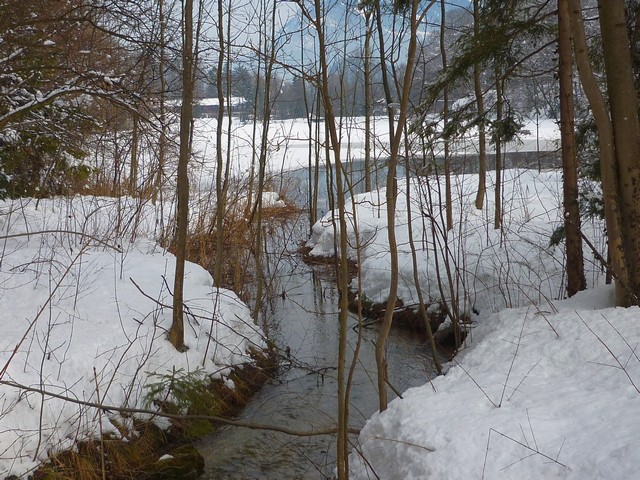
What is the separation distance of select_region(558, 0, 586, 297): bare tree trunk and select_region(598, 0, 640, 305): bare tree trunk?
3.56 ft

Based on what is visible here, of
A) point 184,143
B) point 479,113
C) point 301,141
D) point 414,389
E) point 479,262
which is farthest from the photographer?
point 301,141

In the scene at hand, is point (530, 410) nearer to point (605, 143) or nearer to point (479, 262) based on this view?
point (605, 143)

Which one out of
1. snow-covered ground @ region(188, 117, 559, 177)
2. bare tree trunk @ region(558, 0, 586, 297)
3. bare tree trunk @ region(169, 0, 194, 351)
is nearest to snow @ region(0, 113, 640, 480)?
bare tree trunk @ region(169, 0, 194, 351)

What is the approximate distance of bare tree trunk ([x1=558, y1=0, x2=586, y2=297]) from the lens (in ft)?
18.8

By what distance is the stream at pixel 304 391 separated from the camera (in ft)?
14.4

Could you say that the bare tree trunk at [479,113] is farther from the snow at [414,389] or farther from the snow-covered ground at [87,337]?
the snow-covered ground at [87,337]

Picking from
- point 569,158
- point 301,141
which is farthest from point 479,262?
point 301,141

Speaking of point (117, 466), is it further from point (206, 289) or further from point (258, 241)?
point (258, 241)

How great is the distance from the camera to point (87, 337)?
4.89 meters

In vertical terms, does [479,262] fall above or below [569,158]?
below

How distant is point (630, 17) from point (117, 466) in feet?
19.1

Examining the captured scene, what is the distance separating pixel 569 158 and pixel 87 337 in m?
4.68

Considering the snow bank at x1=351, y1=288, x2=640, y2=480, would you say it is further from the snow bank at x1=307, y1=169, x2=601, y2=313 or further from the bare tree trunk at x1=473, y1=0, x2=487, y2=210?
the bare tree trunk at x1=473, y1=0, x2=487, y2=210

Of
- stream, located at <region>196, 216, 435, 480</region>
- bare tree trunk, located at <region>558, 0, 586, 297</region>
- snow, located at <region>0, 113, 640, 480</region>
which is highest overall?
bare tree trunk, located at <region>558, 0, 586, 297</region>
